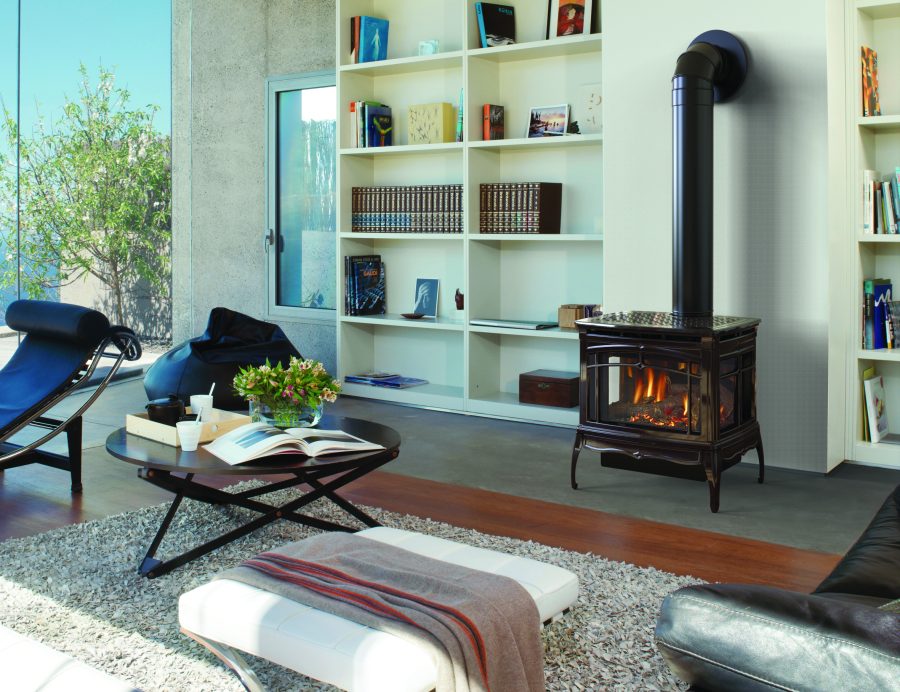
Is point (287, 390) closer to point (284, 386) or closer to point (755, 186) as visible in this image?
point (284, 386)

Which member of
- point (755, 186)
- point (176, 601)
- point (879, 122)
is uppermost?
point (879, 122)

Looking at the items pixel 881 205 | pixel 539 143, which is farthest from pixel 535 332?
pixel 881 205

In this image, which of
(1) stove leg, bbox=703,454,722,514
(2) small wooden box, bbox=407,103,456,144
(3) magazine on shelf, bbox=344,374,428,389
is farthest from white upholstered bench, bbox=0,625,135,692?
(2) small wooden box, bbox=407,103,456,144

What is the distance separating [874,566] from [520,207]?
3703 millimetres

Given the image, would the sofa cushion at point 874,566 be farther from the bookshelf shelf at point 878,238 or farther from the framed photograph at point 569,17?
the framed photograph at point 569,17

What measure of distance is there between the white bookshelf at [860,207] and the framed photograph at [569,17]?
1.45 meters

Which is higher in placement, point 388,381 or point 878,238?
point 878,238

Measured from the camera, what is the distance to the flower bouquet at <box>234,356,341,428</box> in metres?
3.19

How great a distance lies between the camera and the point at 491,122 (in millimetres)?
5652

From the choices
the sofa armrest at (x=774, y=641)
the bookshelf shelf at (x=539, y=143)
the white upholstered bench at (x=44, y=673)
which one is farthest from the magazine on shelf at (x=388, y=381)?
the sofa armrest at (x=774, y=641)

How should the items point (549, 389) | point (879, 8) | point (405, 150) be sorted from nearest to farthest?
point (879, 8), point (549, 389), point (405, 150)

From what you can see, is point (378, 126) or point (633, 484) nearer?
point (633, 484)

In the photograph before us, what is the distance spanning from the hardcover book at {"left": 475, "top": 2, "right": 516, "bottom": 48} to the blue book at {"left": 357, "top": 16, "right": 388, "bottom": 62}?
80 centimetres

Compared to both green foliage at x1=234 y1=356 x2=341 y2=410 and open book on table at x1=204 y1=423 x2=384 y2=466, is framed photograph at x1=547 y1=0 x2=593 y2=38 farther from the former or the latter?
open book on table at x1=204 y1=423 x2=384 y2=466
